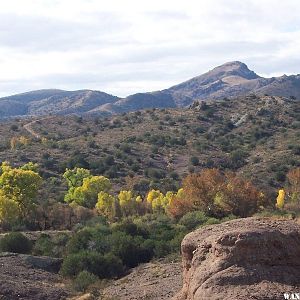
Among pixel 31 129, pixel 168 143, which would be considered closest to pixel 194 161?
pixel 168 143

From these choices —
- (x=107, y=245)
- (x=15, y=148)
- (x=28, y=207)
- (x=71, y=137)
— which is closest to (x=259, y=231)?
(x=107, y=245)

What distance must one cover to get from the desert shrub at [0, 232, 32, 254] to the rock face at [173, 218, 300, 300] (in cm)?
1868

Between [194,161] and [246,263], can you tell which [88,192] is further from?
[246,263]

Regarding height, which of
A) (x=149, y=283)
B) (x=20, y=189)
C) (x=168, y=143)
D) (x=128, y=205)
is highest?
(x=168, y=143)

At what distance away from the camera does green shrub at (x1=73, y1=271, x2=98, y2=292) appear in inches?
952

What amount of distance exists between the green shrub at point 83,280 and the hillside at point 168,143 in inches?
1132

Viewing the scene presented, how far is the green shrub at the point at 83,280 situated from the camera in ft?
79.3

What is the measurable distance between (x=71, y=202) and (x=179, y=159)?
85.7 feet

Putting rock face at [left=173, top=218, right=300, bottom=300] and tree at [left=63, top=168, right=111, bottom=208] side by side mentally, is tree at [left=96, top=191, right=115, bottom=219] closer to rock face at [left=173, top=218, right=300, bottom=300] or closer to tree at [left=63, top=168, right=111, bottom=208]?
tree at [left=63, top=168, right=111, bottom=208]

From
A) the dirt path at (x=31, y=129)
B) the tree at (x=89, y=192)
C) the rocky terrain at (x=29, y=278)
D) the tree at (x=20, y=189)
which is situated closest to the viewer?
the rocky terrain at (x=29, y=278)

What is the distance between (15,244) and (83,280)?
27.0 ft

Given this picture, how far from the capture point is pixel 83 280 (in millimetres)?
24641

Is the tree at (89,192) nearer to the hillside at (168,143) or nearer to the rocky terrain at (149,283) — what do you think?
the hillside at (168,143)

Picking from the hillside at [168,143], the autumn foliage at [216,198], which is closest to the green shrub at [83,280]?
the autumn foliage at [216,198]
